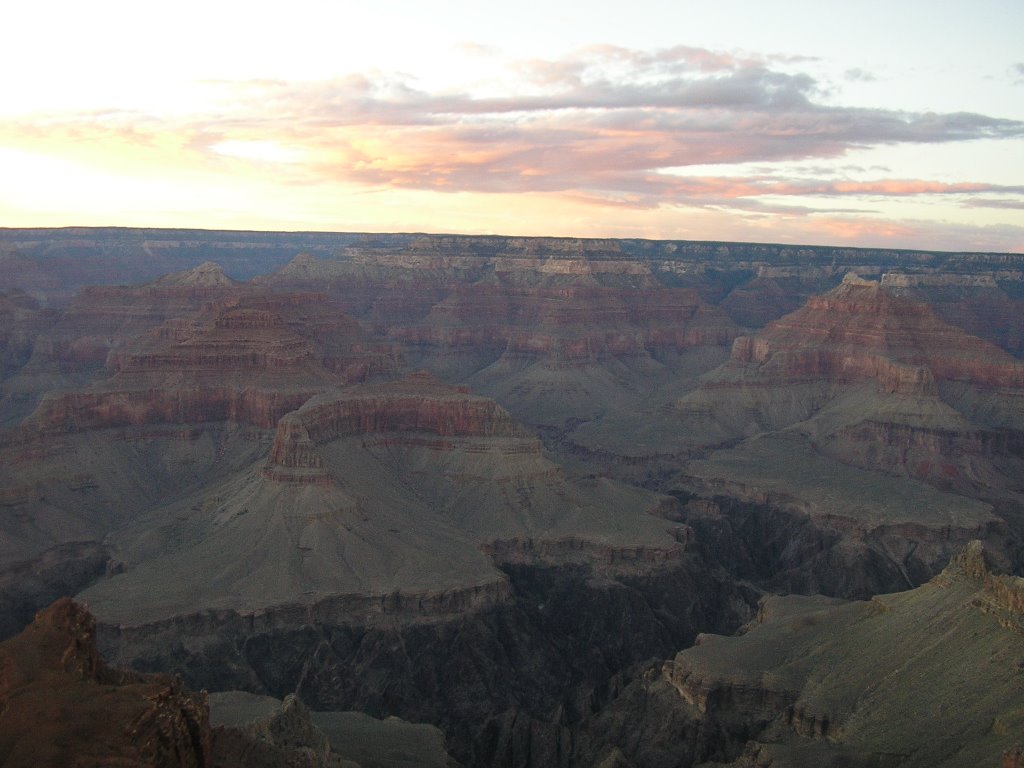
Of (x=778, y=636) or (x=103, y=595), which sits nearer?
(x=778, y=636)

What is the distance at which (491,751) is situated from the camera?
7862cm

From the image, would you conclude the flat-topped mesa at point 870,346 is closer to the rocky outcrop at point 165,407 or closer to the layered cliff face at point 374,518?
the layered cliff face at point 374,518

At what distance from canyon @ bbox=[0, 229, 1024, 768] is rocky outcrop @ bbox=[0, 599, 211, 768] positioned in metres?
0.65

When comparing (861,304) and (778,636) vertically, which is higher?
(861,304)

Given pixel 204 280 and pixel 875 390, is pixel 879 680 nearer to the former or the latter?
pixel 875 390

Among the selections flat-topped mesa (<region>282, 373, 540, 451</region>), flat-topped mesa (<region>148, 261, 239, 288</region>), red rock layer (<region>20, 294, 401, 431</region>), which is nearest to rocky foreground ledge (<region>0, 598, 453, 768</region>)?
flat-topped mesa (<region>282, 373, 540, 451</region>)

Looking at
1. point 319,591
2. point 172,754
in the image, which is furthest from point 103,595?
point 172,754

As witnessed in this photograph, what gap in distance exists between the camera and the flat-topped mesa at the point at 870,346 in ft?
571

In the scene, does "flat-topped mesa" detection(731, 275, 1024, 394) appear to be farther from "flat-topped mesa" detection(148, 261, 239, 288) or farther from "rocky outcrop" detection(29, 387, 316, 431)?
"flat-topped mesa" detection(148, 261, 239, 288)

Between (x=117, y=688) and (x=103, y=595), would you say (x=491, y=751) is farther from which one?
(x=117, y=688)

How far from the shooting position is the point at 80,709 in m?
38.4

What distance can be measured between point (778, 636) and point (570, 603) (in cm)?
2744

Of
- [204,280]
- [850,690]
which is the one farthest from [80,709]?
[204,280]

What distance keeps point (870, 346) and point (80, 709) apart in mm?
157414
